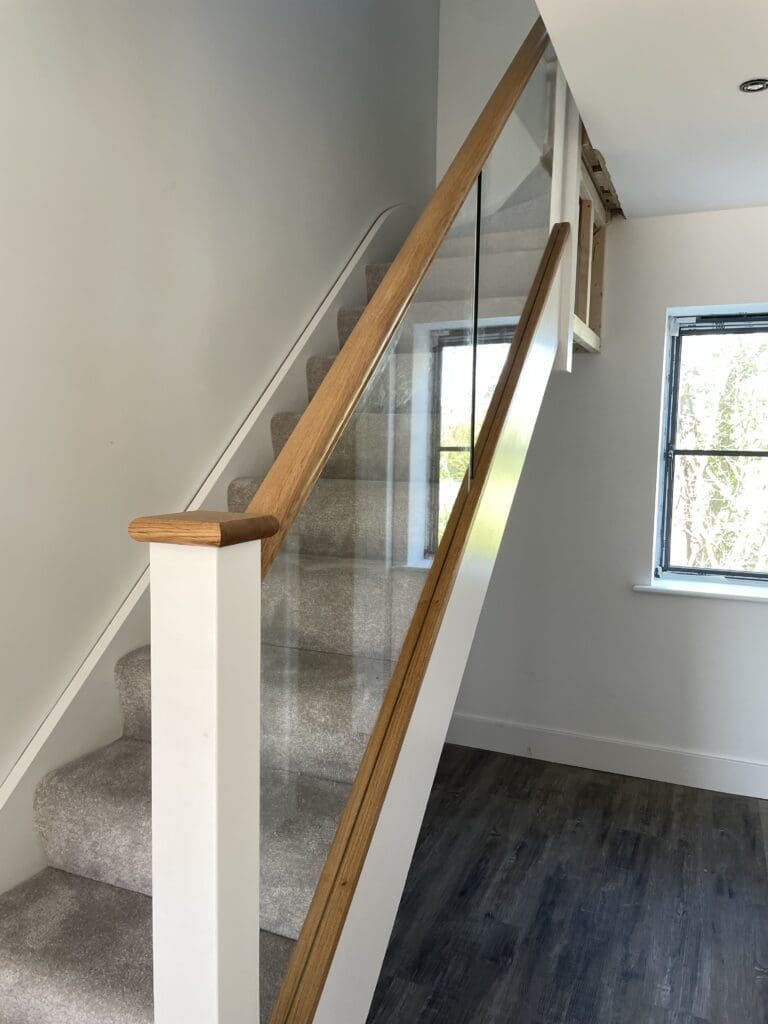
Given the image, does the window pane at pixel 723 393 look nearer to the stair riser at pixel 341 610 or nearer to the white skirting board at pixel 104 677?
the white skirting board at pixel 104 677

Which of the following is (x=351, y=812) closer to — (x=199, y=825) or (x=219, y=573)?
(x=199, y=825)

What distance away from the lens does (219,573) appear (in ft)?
3.26

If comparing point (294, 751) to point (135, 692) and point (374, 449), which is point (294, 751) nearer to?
point (374, 449)

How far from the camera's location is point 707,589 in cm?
363

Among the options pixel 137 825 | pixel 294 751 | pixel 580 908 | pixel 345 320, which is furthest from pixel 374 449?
pixel 580 908

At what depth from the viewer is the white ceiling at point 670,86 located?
1832mm

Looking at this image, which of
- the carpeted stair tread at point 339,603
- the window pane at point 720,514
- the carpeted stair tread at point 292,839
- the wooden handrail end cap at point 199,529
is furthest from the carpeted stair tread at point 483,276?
the window pane at point 720,514

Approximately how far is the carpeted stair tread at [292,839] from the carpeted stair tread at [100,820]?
0.49 m

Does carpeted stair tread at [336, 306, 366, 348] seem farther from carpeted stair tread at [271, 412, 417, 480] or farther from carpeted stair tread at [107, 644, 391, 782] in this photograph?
carpeted stair tread at [107, 644, 391, 782]

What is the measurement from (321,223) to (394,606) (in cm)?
213

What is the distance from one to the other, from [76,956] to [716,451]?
11.0 feet

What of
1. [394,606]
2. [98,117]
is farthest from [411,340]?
[98,117]

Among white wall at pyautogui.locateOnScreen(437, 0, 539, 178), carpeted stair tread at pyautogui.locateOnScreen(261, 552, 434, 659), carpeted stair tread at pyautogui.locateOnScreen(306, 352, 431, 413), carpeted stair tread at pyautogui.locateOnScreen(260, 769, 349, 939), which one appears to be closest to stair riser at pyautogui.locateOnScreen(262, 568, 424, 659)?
carpeted stair tread at pyautogui.locateOnScreen(261, 552, 434, 659)

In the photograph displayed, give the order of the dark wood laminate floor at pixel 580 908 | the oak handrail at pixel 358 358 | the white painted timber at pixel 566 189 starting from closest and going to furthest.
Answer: the oak handrail at pixel 358 358 < the dark wood laminate floor at pixel 580 908 < the white painted timber at pixel 566 189
